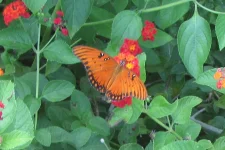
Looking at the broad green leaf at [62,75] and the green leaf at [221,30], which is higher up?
the green leaf at [221,30]

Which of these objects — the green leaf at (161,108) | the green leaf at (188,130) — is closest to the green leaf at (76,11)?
the green leaf at (161,108)

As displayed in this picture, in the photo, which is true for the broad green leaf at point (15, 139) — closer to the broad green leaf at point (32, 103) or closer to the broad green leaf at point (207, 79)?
the broad green leaf at point (32, 103)

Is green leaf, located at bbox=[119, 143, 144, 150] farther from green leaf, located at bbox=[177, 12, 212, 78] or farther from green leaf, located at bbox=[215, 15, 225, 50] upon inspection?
green leaf, located at bbox=[215, 15, 225, 50]

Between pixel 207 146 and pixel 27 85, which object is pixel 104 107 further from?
pixel 207 146

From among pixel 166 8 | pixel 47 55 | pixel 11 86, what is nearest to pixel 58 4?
pixel 47 55

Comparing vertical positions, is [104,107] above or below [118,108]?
below

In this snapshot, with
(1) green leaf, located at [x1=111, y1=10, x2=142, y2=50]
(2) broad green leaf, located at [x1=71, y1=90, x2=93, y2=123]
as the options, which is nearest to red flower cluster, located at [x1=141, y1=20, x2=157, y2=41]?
(1) green leaf, located at [x1=111, y1=10, x2=142, y2=50]

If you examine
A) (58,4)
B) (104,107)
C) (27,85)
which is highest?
(58,4)
